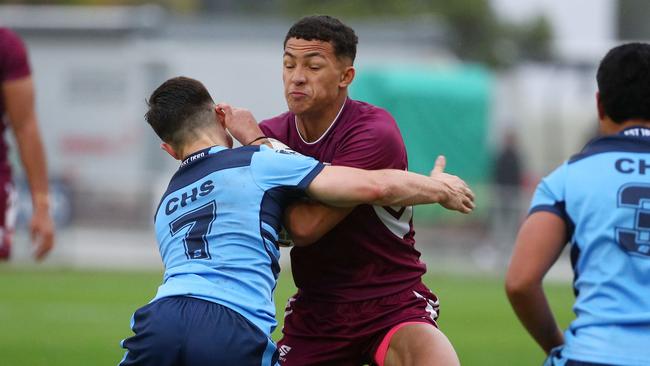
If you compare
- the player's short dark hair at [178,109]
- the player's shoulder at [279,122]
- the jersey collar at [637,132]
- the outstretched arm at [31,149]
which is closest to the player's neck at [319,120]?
the player's shoulder at [279,122]

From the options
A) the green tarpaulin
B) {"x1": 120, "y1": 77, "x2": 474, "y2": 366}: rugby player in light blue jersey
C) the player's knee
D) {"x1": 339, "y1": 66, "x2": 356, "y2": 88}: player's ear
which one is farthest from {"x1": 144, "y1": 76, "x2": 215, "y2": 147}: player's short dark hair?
the green tarpaulin

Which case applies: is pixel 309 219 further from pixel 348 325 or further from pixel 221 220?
pixel 348 325

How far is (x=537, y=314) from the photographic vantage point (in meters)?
4.77

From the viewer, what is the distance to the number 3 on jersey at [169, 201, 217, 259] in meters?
5.08

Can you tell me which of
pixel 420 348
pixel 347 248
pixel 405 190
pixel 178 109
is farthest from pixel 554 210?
pixel 178 109

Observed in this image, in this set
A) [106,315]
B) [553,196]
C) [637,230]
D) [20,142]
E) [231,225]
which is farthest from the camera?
[106,315]

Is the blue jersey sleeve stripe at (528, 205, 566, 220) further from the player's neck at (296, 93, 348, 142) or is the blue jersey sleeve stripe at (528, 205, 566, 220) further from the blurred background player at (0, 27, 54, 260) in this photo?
the blurred background player at (0, 27, 54, 260)

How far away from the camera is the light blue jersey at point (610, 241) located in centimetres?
441

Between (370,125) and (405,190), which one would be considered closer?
(405,190)

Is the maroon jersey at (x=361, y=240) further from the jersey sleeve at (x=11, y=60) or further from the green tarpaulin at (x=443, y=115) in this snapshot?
the green tarpaulin at (x=443, y=115)

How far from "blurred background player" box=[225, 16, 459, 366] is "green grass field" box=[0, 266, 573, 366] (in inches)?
161

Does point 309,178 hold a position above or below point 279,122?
below

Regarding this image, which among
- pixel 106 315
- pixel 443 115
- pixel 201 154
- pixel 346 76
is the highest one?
pixel 346 76

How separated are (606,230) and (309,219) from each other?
1.44m
